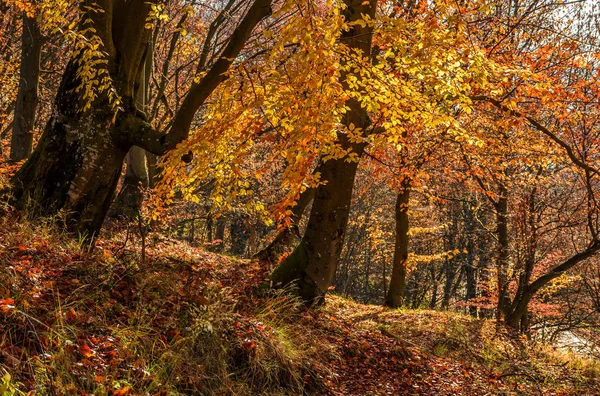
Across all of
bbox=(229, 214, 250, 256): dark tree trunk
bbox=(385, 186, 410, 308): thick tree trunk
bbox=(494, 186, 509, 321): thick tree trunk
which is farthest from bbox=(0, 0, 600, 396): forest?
bbox=(229, 214, 250, 256): dark tree trunk

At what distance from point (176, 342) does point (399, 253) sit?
864 cm

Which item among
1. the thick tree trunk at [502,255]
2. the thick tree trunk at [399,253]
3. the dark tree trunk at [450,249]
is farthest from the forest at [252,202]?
the dark tree trunk at [450,249]

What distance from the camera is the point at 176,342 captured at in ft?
12.5

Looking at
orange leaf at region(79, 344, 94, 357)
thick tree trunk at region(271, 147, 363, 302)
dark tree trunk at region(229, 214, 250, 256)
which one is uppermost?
dark tree trunk at region(229, 214, 250, 256)

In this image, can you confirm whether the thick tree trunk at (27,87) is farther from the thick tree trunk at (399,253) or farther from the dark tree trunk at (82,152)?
the thick tree trunk at (399,253)

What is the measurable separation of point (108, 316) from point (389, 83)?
134 inches

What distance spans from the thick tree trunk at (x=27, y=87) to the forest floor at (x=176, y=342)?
169 inches

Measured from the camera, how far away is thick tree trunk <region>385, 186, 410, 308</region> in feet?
37.7

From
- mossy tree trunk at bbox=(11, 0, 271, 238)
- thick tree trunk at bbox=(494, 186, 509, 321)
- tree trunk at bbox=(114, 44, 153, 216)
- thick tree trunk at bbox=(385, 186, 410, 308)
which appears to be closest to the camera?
mossy tree trunk at bbox=(11, 0, 271, 238)

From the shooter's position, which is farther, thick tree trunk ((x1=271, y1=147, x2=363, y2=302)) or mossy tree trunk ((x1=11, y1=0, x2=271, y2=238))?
thick tree trunk ((x1=271, y1=147, x2=363, y2=302))

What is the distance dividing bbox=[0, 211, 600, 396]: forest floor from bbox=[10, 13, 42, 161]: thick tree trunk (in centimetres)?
429

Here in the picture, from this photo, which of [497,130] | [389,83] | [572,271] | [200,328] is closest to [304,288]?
[200,328]

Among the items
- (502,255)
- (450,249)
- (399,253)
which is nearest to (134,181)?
(399,253)

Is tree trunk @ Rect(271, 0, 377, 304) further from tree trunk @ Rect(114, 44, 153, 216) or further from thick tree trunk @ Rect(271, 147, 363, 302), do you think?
tree trunk @ Rect(114, 44, 153, 216)
